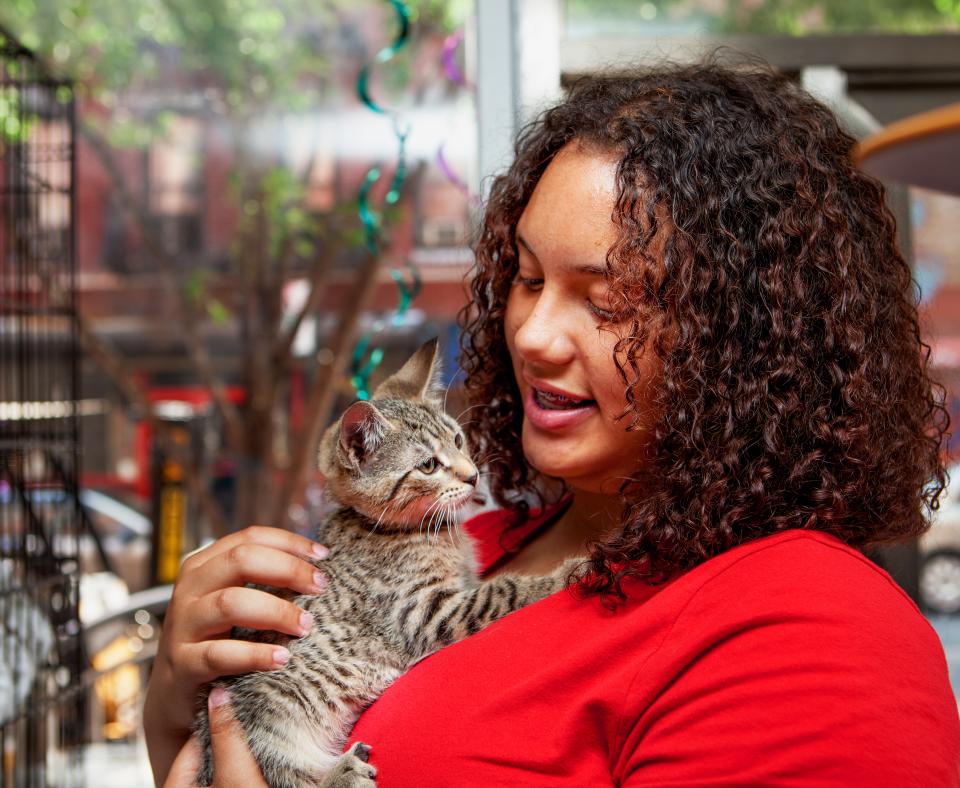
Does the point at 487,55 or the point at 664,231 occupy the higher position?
the point at 487,55

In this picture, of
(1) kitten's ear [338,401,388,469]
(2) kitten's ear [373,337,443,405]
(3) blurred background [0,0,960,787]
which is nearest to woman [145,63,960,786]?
(1) kitten's ear [338,401,388,469]

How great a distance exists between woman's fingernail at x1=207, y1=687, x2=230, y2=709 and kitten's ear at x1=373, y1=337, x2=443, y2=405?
577 mm

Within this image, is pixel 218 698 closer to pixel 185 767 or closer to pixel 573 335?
pixel 185 767

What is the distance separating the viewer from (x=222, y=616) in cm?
121

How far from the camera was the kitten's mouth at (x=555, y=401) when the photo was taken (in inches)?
46.5

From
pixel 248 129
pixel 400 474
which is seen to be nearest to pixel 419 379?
pixel 400 474

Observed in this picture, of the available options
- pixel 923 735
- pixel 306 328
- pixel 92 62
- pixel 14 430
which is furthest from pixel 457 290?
pixel 923 735

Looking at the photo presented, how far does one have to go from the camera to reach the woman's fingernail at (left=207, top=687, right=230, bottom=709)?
1246mm

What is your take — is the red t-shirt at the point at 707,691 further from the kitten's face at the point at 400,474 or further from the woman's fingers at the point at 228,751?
the kitten's face at the point at 400,474

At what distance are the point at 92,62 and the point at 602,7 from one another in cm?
207

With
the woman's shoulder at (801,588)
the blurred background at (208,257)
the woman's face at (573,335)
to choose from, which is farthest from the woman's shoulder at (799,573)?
the blurred background at (208,257)

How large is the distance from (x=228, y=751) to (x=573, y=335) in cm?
69

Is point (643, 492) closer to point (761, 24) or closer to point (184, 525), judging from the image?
point (761, 24)

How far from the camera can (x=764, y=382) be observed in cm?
105
